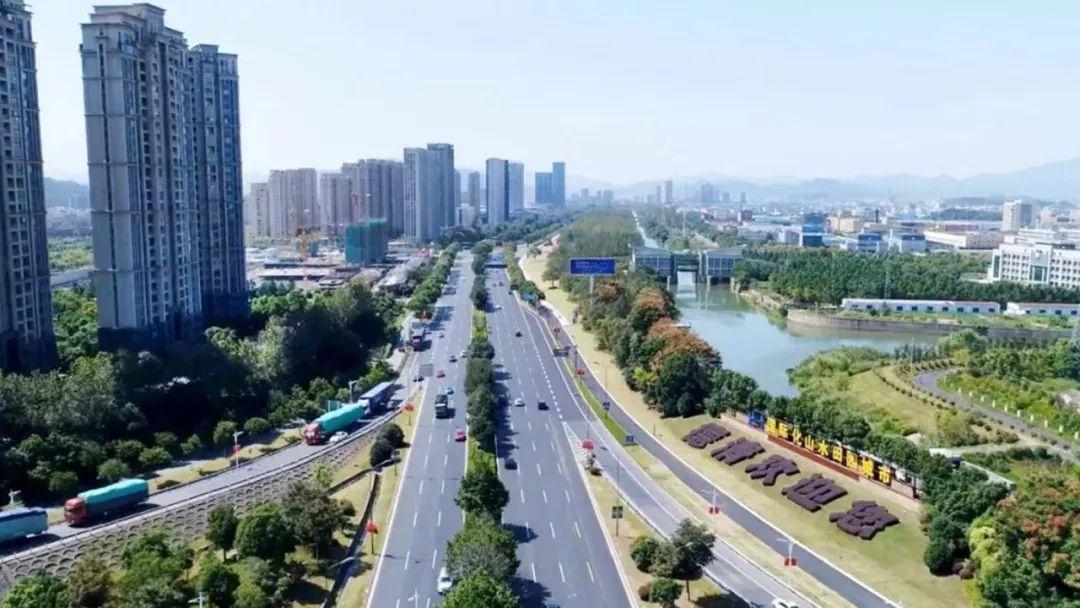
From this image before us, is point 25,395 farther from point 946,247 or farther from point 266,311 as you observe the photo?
point 946,247

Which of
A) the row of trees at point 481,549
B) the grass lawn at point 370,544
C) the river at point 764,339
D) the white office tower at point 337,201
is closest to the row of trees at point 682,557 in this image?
the row of trees at point 481,549

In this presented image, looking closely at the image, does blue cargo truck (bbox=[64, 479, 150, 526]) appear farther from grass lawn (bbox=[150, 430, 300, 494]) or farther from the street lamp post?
the street lamp post

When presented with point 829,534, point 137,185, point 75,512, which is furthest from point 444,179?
point 829,534

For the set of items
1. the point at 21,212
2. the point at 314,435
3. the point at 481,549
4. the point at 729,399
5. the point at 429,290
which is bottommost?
the point at 314,435

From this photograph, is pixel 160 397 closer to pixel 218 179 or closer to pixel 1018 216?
pixel 218 179

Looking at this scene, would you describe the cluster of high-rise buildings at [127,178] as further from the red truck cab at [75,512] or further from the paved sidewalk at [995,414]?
the paved sidewalk at [995,414]

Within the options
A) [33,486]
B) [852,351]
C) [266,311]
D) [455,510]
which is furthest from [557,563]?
[266,311]
